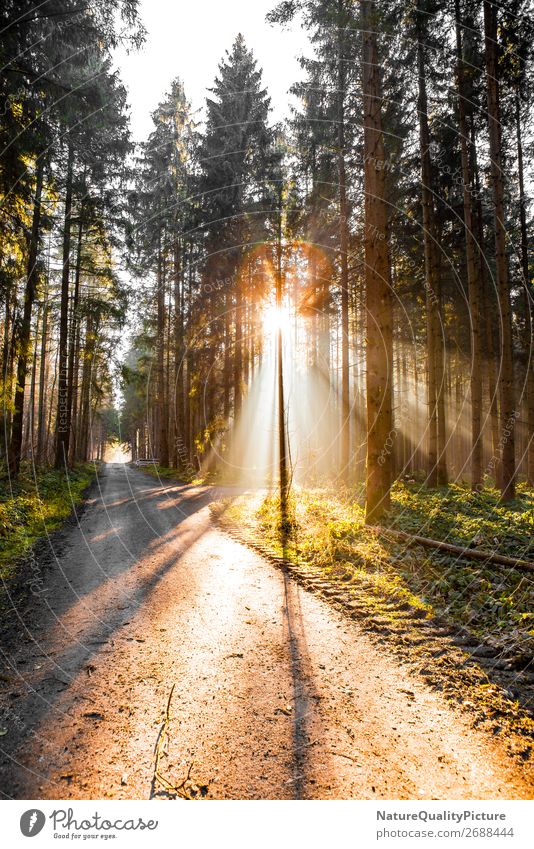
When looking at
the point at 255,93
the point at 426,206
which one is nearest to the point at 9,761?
the point at 426,206

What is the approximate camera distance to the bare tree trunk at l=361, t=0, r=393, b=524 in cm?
882

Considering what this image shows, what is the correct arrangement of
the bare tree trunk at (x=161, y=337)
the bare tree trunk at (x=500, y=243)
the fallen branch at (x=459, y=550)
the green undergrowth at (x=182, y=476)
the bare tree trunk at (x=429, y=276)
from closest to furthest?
the fallen branch at (x=459, y=550) < the bare tree trunk at (x=500, y=243) < the bare tree trunk at (x=429, y=276) < the green undergrowth at (x=182, y=476) < the bare tree trunk at (x=161, y=337)

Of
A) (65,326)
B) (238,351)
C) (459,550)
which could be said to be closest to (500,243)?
(459,550)

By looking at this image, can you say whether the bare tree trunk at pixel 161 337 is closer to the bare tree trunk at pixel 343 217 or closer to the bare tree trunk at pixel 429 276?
the bare tree trunk at pixel 343 217

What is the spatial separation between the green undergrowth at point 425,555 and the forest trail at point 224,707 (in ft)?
3.86

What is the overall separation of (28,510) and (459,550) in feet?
33.6

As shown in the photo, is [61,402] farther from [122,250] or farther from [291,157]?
[291,157]

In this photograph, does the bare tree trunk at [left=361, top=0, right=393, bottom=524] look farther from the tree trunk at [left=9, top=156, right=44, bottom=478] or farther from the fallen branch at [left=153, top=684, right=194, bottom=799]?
the tree trunk at [left=9, top=156, right=44, bottom=478]

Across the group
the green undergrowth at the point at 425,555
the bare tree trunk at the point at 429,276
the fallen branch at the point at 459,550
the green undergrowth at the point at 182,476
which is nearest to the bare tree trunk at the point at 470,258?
the bare tree trunk at the point at 429,276

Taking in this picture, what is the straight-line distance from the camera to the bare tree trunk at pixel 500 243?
395 inches

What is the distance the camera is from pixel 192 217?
760 inches

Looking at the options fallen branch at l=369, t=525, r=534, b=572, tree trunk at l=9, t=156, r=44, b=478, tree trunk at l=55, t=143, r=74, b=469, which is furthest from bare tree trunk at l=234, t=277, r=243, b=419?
fallen branch at l=369, t=525, r=534, b=572

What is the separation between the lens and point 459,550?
21.9ft

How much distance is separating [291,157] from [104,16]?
12.6m
